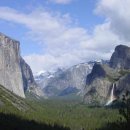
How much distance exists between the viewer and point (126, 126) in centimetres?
6694

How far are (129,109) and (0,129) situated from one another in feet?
456

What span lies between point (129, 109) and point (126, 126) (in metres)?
2.78

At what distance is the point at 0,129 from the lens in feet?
650

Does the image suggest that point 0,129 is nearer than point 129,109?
No

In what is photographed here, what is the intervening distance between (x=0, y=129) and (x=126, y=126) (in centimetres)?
13901

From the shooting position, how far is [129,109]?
221ft

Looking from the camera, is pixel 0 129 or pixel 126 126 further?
pixel 0 129

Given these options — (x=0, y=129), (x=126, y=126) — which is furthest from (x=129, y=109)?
(x=0, y=129)

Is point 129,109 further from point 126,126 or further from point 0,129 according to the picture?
point 0,129
